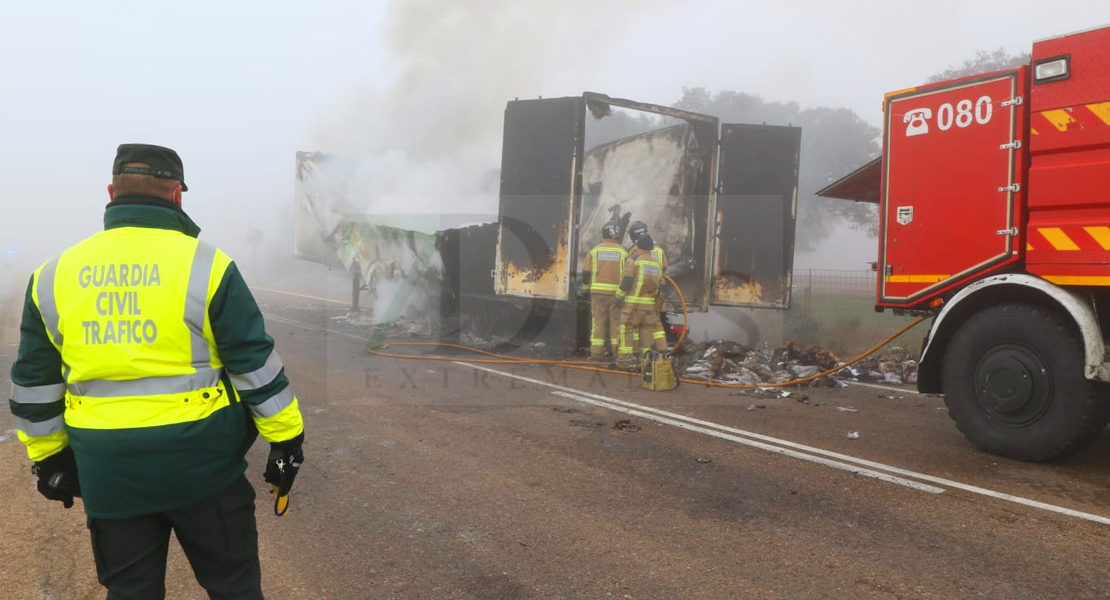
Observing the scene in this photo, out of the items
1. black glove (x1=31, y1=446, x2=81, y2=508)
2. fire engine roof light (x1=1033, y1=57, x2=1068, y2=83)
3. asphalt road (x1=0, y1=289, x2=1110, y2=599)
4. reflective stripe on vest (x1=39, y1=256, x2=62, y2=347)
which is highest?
fire engine roof light (x1=1033, y1=57, x2=1068, y2=83)

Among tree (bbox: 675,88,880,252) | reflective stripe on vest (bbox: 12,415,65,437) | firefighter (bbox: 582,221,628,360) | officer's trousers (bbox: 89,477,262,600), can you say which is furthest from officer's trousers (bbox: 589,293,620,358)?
tree (bbox: 675,88,880,252)

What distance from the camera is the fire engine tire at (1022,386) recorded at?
172 inches

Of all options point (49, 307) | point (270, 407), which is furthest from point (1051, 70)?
point (49, 307)

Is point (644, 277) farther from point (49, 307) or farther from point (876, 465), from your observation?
point (49, 307)

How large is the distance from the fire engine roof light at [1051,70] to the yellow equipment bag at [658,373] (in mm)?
3826

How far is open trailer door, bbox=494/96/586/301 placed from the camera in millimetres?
8758

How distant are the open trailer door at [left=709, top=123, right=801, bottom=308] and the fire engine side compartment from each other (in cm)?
435

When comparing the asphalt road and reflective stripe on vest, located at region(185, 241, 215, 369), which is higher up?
reflective stripe on vest, located at region(185, 241, 215, 369)

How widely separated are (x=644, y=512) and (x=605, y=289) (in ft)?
16.8

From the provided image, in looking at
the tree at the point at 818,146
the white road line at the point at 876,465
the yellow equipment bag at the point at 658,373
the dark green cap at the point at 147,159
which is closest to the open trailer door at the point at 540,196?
the yellow equipment bag at the point at 658,373

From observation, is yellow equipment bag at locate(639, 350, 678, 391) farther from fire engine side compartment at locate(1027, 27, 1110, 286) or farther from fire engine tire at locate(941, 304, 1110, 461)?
fire engine side compartment at locate(1027, 27, 1110, 286)

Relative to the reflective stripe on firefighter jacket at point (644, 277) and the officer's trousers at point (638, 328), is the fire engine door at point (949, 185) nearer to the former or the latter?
the reflective stripe on firefighter jacket at point (644, 277)

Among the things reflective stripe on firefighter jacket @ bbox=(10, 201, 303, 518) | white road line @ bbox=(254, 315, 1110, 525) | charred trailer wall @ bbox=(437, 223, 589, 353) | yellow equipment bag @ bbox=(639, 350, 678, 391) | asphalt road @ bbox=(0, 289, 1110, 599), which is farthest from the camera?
charred trailer wall @ bbox=(437, 223, 589, 353)

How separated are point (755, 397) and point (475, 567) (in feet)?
14.4
